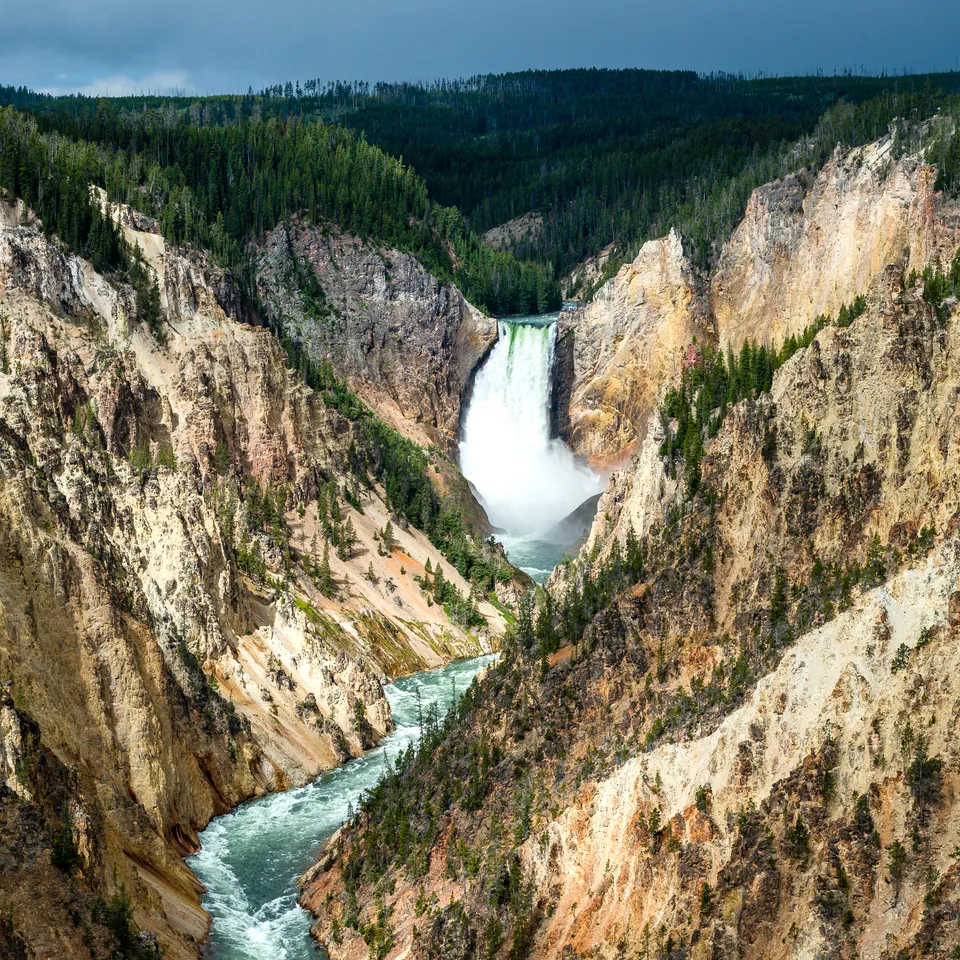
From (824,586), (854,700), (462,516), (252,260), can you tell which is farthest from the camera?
(252,260)

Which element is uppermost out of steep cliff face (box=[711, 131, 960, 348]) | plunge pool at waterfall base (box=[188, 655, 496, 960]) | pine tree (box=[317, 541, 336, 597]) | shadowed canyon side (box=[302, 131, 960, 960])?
steep cliff face (box=[711, 131, 960, 348])

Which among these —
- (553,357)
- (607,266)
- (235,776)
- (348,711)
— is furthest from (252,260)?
(235,776)

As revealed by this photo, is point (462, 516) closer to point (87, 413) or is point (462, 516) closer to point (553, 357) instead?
point (553, 357)

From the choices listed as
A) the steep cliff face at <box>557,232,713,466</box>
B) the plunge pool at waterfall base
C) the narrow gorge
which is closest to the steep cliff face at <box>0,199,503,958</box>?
the narrow gorge

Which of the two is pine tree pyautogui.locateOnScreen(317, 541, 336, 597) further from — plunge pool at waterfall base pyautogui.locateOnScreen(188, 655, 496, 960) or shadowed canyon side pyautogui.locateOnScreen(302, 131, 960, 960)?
shadowed canyon side pyautogui.locateOnScreen(302, 131, 960, 960)

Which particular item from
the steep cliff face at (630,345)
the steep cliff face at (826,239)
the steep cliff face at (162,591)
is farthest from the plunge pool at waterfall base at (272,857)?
the steep cliff face at (630,345)

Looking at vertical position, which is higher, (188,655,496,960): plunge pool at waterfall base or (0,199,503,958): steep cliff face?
(0,199,503,958): steep cliff face

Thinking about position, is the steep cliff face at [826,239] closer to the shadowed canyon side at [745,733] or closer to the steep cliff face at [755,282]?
the steep cliff face at [755,282]
